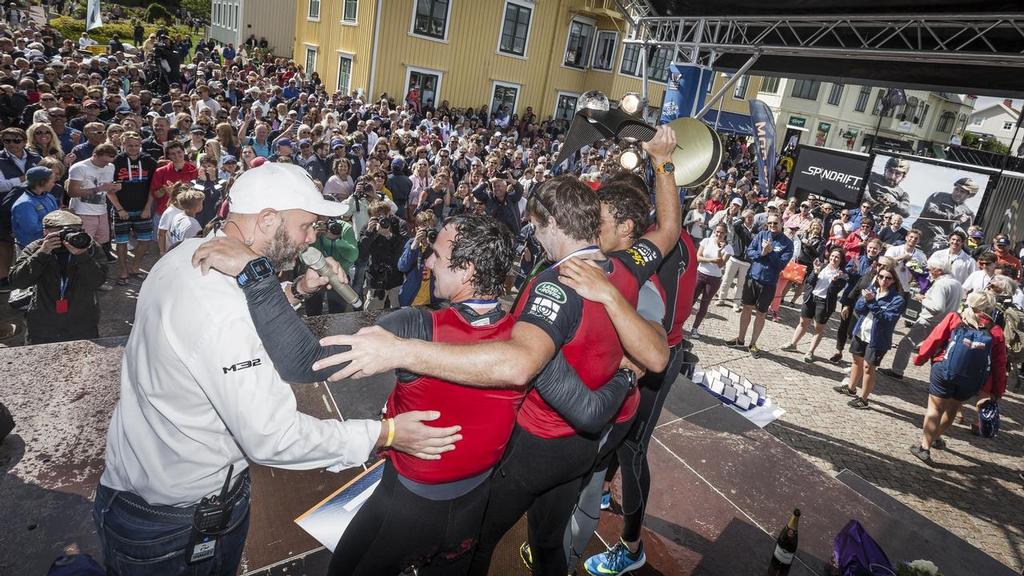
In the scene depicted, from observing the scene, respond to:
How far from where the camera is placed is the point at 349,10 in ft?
68.2

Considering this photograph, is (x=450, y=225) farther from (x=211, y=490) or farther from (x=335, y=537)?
(x=335, y=537)

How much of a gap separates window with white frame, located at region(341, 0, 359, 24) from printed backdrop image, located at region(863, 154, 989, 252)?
61.7 feet

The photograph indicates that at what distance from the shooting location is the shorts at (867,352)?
702 cm

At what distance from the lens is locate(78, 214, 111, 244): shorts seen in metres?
6.60

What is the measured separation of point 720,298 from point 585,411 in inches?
373

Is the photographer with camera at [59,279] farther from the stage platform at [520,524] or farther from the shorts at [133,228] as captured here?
the shorts at [133,228]

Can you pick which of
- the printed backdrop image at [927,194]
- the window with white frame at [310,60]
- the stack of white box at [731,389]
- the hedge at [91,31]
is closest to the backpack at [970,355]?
the stack of white box at [731,389]

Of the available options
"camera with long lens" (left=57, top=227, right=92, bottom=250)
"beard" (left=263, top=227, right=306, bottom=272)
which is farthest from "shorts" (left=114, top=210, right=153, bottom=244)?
"beard" (left=263, top=227, right=306, bottom=272)

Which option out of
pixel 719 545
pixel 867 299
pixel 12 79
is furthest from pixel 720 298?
pixel 12 79

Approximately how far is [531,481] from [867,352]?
6722 millimetres

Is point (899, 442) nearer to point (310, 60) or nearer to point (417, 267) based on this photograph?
point (417, 267)

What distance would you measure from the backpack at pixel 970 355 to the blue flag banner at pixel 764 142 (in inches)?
259

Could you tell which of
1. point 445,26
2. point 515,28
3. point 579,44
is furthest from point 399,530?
point 579,44

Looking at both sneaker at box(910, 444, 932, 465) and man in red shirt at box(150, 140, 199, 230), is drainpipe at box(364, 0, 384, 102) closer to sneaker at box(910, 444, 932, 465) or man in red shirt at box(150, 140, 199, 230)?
man in red shirt at box(150, 140, 199, 230)
